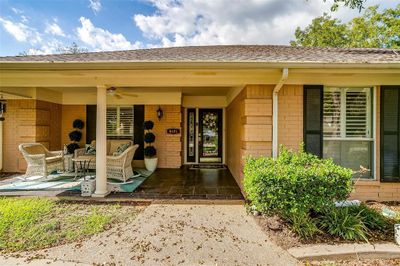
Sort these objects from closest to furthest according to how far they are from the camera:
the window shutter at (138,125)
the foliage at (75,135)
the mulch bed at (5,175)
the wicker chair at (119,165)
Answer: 1. the wicker chair at (119,165)
2. the mulch bed at (5,175)
3. the foliage at (75,135)
4. the window shutter at (138,125)

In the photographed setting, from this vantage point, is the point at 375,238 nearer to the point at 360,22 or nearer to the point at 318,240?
the point at 318,240

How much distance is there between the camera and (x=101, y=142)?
4.72 meters

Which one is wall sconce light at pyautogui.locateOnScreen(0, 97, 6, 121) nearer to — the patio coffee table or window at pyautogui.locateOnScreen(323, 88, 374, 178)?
the patio coffee table

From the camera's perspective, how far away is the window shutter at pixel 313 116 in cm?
448

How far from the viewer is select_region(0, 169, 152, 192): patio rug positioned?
5.18m

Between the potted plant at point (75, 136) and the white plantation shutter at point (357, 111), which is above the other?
the white plantation shutter at point (357, 111)

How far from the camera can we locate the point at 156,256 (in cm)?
265

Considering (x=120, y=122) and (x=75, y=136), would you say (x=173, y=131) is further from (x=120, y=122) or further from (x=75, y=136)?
(x=75, y=136)

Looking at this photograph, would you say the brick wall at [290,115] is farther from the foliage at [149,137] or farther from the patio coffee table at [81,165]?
the patio coffee table at [81,165]

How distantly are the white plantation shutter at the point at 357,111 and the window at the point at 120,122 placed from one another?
7.25m

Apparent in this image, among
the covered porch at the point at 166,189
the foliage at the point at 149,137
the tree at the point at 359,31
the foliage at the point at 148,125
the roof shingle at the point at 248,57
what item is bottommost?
the covered porch at the point at 166,189

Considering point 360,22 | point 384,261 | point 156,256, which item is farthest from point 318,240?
point 360,22

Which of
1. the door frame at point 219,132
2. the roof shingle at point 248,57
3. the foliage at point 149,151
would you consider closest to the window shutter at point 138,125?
the foliage at point 149,151

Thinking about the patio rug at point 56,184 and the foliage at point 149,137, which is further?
the foliage at point 149,137
